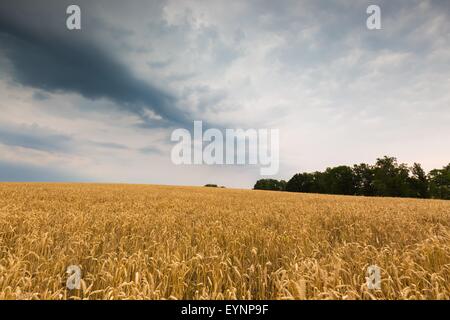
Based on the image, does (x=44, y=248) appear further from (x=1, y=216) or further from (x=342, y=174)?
(x=342, y=174)

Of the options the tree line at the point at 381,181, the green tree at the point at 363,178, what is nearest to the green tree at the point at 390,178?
the tree line at the point at 381,181

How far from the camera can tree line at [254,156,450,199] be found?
79312 mm

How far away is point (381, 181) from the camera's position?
3189 inches

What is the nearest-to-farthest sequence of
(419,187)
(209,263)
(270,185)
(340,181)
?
(209,263)
(419,187)
(340,181)
(270,185)

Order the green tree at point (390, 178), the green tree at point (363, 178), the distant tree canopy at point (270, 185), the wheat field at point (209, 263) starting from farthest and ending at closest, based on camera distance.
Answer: the distant tree canopy at point (270, 185)
the green tree at point (363, 178)
the green tree at point (390, 178)
the wheat field at point (209, 263)

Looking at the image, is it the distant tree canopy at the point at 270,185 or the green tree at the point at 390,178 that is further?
the distant tree canopy at the point at 270,185

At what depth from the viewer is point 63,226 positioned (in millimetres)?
6738

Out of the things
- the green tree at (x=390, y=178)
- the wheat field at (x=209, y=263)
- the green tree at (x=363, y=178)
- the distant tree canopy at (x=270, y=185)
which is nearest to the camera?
the wheat field at (x=209, y=263)

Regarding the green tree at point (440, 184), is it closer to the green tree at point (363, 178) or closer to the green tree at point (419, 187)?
the green tree at point (419, 187)

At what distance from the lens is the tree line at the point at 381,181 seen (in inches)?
3123

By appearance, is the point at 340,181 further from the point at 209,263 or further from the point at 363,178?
the point at 209,263

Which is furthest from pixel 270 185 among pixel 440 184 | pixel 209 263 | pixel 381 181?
pixel 209 263
